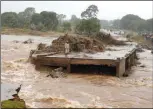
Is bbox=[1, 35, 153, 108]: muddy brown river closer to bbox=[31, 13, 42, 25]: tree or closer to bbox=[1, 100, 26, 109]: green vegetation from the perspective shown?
bbox=[1, 100, 26, 109]: green vegetation

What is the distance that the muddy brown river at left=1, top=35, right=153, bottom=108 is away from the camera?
1338 centimetres

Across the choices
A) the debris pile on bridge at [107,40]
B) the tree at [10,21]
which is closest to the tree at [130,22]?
the tree at [10,21]

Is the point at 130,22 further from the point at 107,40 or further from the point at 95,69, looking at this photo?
A: the point at 95,69

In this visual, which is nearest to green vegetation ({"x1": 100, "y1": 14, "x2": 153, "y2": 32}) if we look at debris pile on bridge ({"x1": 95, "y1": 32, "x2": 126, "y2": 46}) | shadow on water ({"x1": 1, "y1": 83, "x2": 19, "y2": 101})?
debris pile on bridge ({"x1": 95, "y1": 32, "x2": 126, "y2": 46})

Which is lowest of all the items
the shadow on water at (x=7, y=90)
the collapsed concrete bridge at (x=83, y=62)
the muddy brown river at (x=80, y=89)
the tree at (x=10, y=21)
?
the muddy brown river at (x=80, y=89)

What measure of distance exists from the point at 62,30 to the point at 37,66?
197 feet

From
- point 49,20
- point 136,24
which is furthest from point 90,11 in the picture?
point 136,24

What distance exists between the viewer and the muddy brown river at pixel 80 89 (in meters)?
13.4

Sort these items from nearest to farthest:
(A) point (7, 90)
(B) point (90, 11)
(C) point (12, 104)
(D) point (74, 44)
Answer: (C) point (12, 104) < (A) point (7, 90) < (D) point (74, 44) < (B) point (90, 11)

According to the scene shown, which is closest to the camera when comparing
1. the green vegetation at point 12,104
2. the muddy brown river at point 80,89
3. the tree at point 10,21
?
the green vegetation at point 12,104

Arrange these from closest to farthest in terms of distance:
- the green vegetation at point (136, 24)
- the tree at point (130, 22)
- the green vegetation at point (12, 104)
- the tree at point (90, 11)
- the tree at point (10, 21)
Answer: the green vegetation at point (12, 104), the tree at point (90, 11), the tree at point (10, 21), the green vegetation at point (136, 24), the tree at point (130, 22)

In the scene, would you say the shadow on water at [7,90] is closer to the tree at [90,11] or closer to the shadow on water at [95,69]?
the shadow on water at [95,69]

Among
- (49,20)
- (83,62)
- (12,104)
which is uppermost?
(49,20)

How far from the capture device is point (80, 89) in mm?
15922
